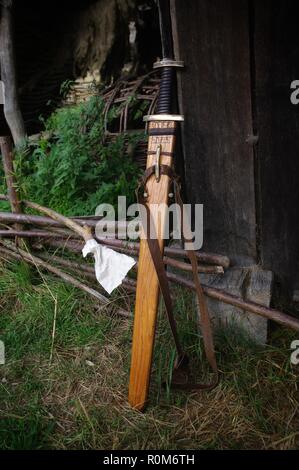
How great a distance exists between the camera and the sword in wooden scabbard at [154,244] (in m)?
1.70

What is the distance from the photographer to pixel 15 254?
8.78 feet

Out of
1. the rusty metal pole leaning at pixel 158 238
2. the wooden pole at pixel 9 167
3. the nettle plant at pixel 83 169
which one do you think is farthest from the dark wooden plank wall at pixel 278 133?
the wooden pole at pixel 9 167

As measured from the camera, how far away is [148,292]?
175cm

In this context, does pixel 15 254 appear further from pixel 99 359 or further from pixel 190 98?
pixel 190 98

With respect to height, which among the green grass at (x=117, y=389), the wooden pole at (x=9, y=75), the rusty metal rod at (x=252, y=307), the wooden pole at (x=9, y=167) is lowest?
the green grass at (x=117, y=389)

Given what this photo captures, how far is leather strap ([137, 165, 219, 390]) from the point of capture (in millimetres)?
1685

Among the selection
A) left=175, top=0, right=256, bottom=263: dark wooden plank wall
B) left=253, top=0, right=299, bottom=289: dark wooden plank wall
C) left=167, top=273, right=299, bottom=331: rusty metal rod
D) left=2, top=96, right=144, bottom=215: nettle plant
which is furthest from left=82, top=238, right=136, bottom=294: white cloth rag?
left=2, top=96, right=144, bottom=215: nettle plant

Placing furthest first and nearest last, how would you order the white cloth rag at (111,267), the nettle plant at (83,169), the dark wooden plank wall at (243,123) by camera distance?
the nettle plant at (83,169) → the white cloth rag at (111,267) → the dark wooden plank wall at (243,123)

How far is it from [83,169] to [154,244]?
1.47m

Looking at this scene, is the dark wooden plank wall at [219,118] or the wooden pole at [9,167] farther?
the wooden pole at [9,167]

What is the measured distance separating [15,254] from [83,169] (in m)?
0.76

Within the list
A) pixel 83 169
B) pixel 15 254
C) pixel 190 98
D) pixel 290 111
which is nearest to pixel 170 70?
pixel 190 98

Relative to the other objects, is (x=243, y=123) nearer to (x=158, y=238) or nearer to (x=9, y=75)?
(x=158, y=238)

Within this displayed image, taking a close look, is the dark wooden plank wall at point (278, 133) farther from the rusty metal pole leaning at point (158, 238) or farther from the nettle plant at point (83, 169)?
the nettle plant at point (83, 169)
